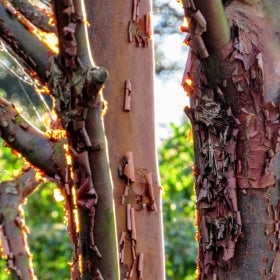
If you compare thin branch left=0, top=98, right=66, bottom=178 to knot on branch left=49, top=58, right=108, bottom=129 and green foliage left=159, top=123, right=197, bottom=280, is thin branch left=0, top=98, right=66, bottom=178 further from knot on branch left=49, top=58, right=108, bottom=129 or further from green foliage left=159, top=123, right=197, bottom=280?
green foliage left=159, top=123, right=197, bottom=280

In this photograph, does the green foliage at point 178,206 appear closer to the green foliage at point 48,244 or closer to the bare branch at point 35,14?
the green foliage at point 48,244

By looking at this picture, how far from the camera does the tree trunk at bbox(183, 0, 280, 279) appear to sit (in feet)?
3.66

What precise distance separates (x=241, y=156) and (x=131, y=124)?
0.73ft

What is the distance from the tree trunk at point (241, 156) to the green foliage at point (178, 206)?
236 centimetres

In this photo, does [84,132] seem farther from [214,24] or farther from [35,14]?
[35,14]

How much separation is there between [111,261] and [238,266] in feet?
0.77

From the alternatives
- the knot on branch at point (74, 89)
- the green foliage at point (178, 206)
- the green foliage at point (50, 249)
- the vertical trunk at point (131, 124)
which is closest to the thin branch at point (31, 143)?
the vertical trunk at point (131, 124)

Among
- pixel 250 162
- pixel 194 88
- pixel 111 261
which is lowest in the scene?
pixel 111 261

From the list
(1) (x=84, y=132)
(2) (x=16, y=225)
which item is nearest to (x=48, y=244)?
(2) (x=16, y=225)

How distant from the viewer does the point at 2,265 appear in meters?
3.90

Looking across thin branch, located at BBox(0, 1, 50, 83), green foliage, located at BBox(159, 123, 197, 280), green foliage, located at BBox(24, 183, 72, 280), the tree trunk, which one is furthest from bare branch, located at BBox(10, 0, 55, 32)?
green foliage, located at BBox(24, 183, 72, 280)

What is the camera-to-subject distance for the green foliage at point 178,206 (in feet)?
11.6

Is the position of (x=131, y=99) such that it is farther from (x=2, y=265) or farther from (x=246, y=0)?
(x=2, y=265)

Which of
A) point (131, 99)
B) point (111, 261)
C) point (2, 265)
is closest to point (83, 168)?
point (111, 261)
